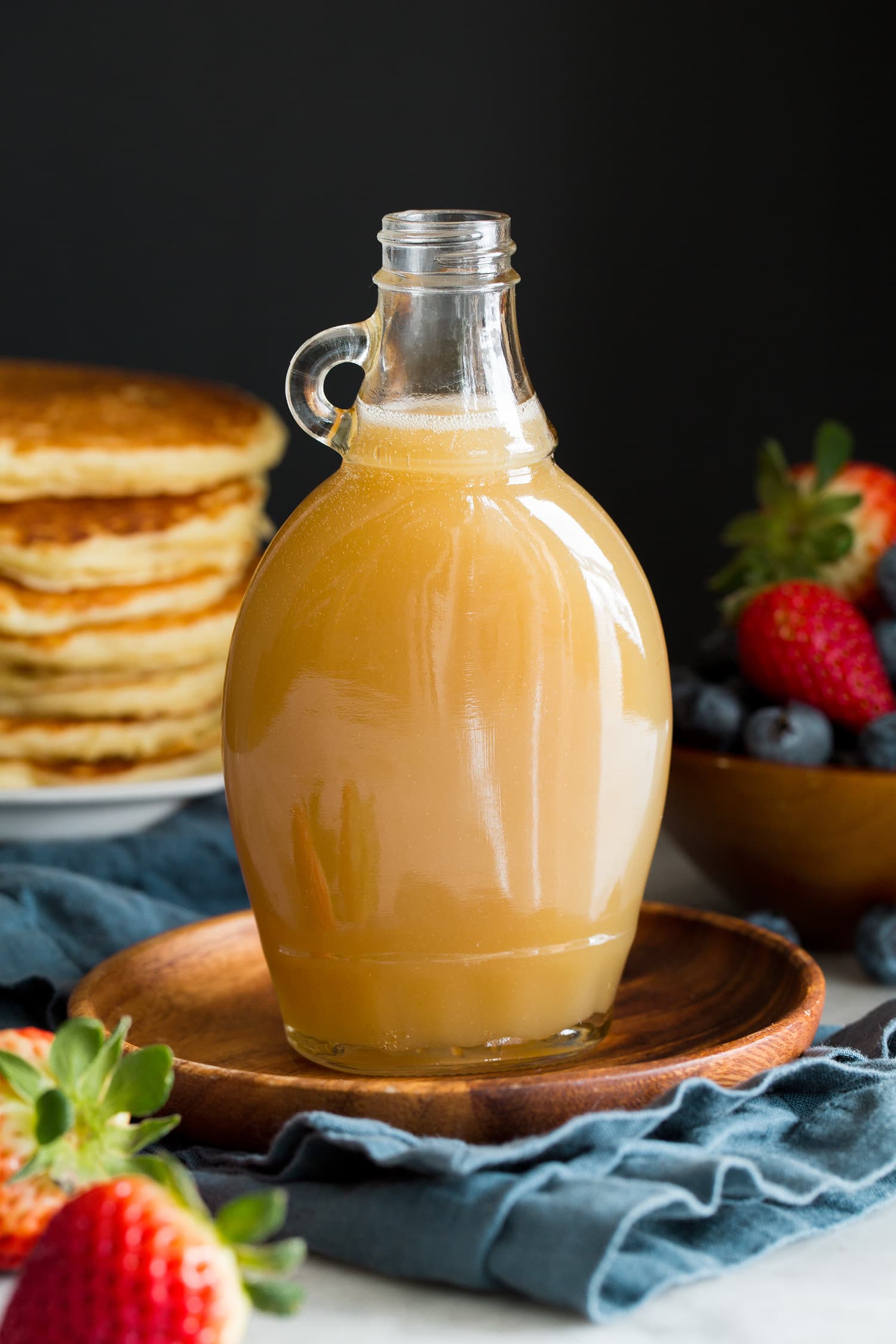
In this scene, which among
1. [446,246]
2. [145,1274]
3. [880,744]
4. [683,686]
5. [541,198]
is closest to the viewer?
[145,1274]

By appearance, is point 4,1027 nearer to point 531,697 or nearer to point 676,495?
point 531,697

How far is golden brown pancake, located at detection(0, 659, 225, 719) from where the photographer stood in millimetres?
1406

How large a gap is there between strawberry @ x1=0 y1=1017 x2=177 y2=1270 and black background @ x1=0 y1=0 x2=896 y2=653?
4.47 ft

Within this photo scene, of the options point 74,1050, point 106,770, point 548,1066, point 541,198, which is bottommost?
point 106,770

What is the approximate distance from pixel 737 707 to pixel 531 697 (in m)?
0.42

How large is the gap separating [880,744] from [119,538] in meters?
0.65

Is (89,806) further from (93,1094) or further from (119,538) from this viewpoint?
(93,1094)

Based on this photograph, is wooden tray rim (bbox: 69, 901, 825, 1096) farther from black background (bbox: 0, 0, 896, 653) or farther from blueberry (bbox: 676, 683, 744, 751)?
black background (bbox: 0, 0, 896, 653)

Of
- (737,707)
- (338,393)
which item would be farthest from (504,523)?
(338,393)

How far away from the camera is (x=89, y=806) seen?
136 cm

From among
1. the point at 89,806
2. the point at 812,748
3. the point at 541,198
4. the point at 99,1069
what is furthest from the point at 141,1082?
the point at 541,198

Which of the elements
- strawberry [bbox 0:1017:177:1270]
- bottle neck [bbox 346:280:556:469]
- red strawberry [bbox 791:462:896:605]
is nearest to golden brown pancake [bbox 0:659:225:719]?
red strawberry [bbox 791:462:896:605]

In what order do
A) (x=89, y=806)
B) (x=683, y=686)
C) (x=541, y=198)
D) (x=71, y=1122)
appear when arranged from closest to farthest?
(x=71, y=1122)
(x=683, y=686)
(x=89, y=806)
(x=541, y=198)

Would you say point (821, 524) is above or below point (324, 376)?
below
